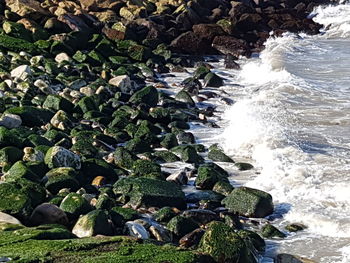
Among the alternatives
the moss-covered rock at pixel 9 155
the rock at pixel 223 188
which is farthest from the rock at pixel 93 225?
the rock at pixel 223 188

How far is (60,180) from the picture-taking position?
324 inches

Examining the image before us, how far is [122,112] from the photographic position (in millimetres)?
12641

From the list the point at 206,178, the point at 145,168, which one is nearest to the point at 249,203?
the point at 206,178

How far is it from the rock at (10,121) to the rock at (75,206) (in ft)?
11.7

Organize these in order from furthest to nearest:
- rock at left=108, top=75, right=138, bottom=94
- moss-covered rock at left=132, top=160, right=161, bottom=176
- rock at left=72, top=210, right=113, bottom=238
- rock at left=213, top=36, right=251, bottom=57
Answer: rock at left=213, top=36, right=251, bottom=57 → rock at left=108, top=75, right=138, bottom=94 → moss-covered rock at left=132, top=160, right=161, bottom=176 → rock at left=72, top=210, right=113, bottom=238

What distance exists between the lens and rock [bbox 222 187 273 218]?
27.4 feet

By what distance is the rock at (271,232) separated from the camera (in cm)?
776

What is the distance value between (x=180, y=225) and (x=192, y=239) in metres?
0.33

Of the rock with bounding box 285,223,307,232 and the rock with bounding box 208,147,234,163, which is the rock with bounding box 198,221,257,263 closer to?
the rock with bounding box 285,223,307,232

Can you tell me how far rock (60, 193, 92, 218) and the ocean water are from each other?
7.92 feet

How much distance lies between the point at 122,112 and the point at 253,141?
302 centimetres

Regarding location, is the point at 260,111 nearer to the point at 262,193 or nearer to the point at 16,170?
the point at 262,193

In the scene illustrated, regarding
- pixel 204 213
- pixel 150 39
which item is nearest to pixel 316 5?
pixel 150 39

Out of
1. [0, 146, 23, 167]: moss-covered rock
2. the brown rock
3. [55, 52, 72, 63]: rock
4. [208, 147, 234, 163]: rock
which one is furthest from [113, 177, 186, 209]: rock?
the brown rock
